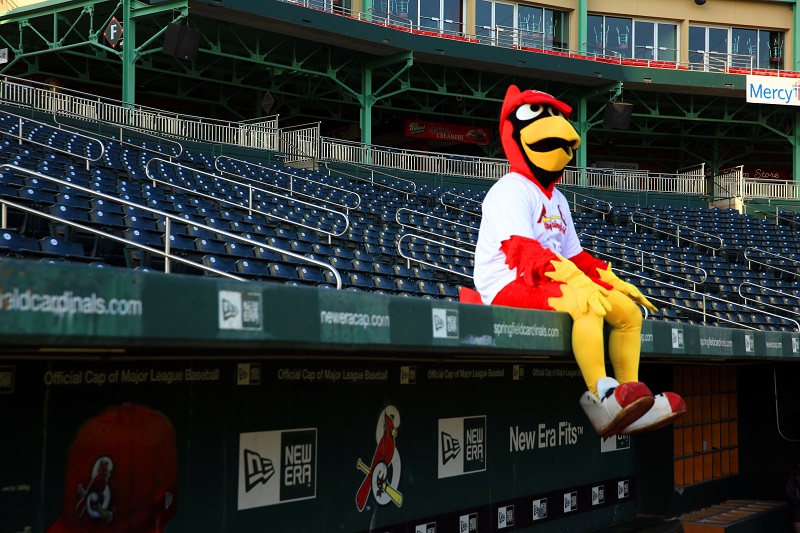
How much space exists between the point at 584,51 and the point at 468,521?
26549mm

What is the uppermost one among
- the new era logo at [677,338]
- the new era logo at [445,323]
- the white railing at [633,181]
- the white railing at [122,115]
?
the white railing at [122,115]

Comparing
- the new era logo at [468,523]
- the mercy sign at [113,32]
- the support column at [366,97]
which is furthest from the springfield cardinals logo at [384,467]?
the support column at [366,97]

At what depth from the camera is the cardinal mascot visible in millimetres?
6266

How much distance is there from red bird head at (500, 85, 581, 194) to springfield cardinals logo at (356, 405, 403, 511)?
205cm

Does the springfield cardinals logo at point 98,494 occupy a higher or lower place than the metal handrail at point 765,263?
lower

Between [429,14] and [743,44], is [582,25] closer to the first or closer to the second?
[429,14]

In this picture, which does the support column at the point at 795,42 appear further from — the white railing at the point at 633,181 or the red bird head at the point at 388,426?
the red bird head at the point at 388,426

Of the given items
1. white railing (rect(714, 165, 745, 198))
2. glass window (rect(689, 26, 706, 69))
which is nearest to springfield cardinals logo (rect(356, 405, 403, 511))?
white railing (rect(714, 165, 745, 198))

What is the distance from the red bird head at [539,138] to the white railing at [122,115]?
548 inches

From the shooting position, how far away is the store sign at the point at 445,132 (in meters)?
34.4

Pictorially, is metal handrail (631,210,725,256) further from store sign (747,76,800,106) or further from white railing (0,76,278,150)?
white railing (0,76,278,150)

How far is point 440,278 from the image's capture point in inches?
504

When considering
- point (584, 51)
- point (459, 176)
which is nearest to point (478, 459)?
point (459, 176)

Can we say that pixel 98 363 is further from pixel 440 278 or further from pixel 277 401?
pixel 440 278
